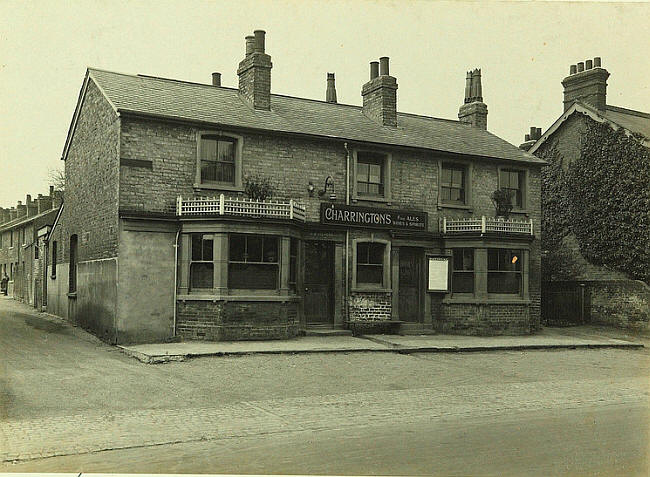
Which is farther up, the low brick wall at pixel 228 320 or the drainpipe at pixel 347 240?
the drainpipe at pixel 347 240

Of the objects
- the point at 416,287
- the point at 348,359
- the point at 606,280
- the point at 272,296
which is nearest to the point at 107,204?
the point at 272,296

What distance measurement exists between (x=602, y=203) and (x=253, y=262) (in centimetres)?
1403

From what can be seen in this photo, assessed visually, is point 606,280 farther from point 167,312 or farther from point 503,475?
point 503,475

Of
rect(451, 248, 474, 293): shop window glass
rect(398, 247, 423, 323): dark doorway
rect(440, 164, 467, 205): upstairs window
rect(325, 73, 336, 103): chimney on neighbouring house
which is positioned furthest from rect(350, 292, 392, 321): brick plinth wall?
rect(325, 73, 336, 103): chimney on neighbouring house

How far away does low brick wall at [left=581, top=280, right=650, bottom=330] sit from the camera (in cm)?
2305

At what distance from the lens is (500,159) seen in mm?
23000

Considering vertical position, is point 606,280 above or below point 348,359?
above

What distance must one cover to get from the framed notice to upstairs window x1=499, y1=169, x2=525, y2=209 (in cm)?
399

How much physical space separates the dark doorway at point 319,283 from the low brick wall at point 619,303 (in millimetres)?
10697

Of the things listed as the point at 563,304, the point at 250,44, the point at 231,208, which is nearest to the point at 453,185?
Result: the point at 563,304

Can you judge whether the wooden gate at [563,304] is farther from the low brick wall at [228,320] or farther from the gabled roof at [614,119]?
the low brick wall at [228,320]

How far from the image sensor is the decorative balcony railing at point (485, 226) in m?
21.5

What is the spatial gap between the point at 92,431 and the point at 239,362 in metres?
5.93

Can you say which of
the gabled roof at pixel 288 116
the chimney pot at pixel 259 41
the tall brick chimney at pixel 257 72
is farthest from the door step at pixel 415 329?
the chimney pot at pixel 259 41
